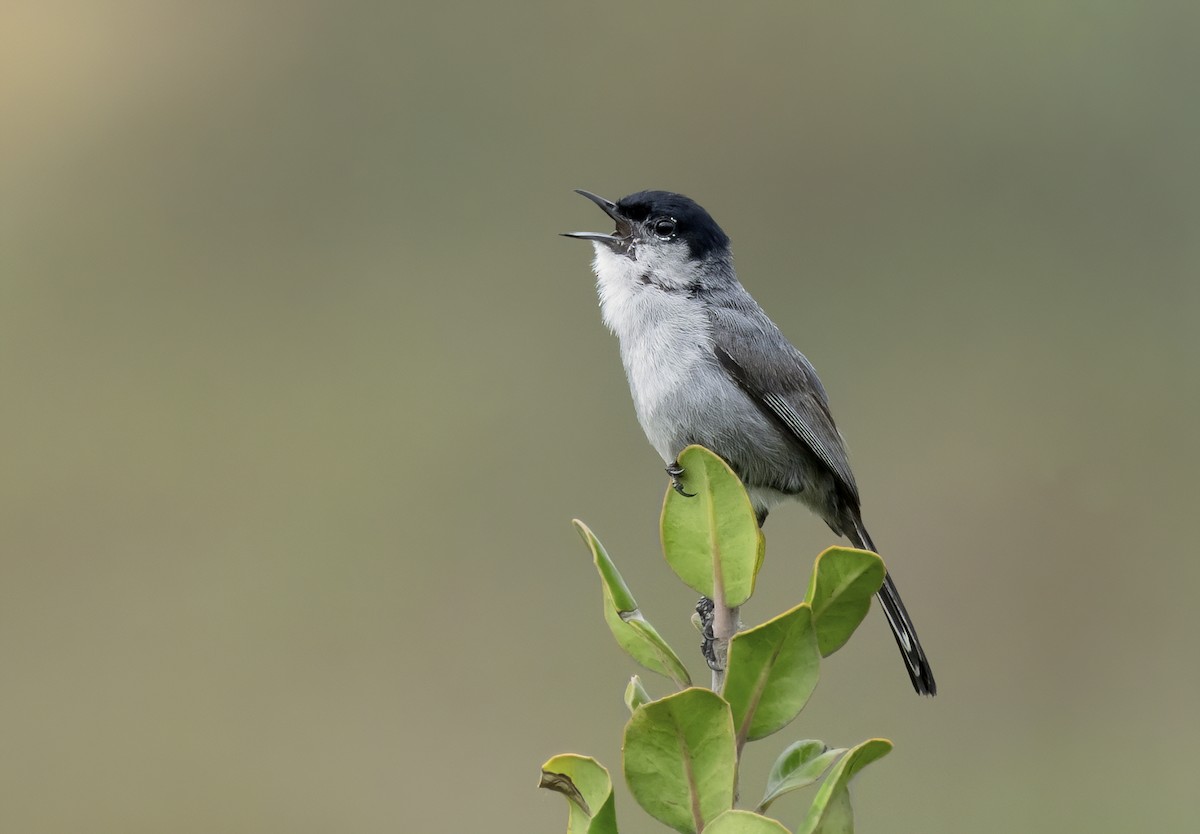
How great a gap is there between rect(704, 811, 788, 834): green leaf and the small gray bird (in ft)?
4.54

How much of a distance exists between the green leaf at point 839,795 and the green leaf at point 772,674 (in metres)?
0.08

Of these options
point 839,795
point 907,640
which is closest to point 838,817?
point 839,795

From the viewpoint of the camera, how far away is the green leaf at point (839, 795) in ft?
3.76

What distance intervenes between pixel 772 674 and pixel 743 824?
201 mm

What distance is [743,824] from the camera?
42.6 inches

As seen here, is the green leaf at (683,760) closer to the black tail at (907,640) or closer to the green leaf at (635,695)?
the green leaf at (635,695)

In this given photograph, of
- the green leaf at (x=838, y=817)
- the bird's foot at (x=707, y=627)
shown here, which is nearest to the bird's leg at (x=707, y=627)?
the bird's foot at (x=707, y=627)

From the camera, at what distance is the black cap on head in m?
2.72

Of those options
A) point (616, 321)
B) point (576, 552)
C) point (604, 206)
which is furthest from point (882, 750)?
point (576, 552)

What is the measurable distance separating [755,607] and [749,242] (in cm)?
201

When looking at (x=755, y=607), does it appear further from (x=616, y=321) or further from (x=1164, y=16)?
(x=1164, y=16)

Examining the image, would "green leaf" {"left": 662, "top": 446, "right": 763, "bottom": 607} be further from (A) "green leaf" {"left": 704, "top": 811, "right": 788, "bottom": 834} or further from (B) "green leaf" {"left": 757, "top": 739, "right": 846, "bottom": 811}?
(A) "green leaf" {"left": 704, "top": 811, "right": 788, "bottom": 834}

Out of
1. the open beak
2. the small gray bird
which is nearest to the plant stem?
the small gray bird

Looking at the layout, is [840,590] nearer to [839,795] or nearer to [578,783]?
[839,795]
